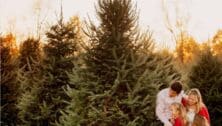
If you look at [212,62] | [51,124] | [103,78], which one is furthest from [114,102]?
[212,62]

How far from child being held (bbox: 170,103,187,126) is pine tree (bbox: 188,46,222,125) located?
4.58 metres

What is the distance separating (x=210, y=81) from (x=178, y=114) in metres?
5.17

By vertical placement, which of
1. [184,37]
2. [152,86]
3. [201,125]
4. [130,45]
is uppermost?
[184,37]

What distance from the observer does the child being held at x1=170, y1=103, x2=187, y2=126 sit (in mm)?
12258

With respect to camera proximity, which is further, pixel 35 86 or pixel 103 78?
pixel 35 86

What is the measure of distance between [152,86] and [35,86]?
17.7 ft

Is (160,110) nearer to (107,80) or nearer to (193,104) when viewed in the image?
(193,104)

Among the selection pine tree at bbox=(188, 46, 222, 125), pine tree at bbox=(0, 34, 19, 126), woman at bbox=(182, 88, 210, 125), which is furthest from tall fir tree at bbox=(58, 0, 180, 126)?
pine tree at bbox=(0, 34, 19, 126)

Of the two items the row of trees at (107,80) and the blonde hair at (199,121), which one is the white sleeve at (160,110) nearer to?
the row of trees at (107,80)

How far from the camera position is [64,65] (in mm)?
16766

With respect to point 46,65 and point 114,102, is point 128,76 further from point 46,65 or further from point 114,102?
point 46,65

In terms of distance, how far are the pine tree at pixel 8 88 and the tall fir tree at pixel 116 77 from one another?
6.07 metres

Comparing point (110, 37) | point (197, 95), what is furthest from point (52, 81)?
point (197, 95)

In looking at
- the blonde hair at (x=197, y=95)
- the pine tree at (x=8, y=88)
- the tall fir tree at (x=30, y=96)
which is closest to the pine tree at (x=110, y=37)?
the blonde hair at (x=197, y=95)
